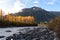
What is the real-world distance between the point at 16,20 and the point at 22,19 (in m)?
0.63

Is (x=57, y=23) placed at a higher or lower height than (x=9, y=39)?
higher

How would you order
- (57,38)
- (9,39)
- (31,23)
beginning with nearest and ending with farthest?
(57,38) < (9,39) < (31,23)

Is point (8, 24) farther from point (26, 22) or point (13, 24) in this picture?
point (26, 22)

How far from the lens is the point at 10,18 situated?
20.8 metres

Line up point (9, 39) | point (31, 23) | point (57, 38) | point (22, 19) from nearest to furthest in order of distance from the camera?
point (57, 38) < point (9, 39) < point (31, 23) < point (22, 19)

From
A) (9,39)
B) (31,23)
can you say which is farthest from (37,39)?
(31,23)

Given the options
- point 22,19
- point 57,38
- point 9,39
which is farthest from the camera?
point 22,19

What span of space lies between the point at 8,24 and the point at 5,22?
50 cm

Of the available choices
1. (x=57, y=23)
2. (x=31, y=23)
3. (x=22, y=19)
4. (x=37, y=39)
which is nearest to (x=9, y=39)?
(x=37, y=39)

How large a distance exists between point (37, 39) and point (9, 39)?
112cm

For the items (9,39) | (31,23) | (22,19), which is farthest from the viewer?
(22,19)

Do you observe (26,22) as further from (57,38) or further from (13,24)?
(57,38)

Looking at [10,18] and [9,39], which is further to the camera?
[10,18]

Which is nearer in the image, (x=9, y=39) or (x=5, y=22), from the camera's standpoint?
(x=9, y=39)
